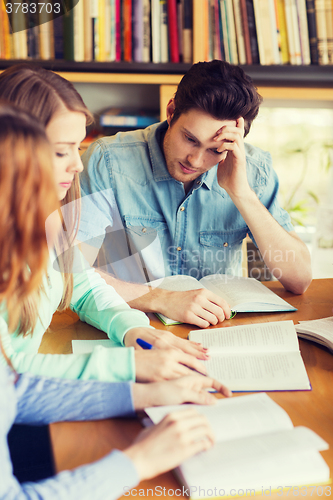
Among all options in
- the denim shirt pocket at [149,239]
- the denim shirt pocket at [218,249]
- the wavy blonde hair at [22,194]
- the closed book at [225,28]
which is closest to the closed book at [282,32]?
the closed book at [225,28]

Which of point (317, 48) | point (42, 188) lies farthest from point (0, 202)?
point (317, 48)

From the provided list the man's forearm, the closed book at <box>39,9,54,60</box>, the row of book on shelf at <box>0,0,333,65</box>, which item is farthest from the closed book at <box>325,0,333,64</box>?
the closed book at <box>39,9,54,60</box>

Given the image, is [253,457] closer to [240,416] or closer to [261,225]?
[240,416]

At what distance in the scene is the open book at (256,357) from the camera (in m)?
0.75

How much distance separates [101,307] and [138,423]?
382mm

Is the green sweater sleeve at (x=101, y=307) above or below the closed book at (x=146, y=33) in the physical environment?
below

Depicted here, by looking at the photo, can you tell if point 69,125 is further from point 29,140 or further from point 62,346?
point 62,346

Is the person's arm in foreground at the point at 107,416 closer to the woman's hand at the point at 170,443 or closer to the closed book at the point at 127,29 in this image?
the woman's hand at the point at 170,443

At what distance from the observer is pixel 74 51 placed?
1.75m

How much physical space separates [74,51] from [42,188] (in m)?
1.43

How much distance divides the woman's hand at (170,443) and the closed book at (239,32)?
1.62 m

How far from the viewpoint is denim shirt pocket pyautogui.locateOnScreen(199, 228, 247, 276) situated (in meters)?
1.44

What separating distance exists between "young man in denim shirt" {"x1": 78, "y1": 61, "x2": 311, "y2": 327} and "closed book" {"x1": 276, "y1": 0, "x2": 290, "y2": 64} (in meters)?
0.60

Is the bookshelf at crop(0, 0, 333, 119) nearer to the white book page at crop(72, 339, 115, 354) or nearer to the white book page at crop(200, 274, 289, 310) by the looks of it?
the white book page at crop(200, 274, 289, 310)
